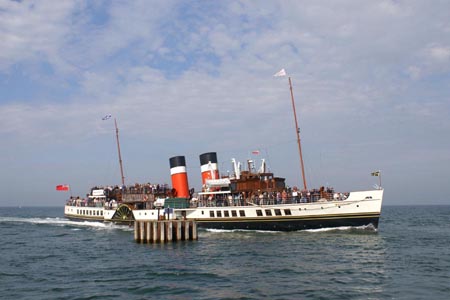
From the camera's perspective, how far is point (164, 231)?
3266 cm

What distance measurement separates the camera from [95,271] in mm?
22562

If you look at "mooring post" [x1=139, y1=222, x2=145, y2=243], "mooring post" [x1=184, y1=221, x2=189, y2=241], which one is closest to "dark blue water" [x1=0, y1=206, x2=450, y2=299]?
"mooring post" [x1=139, y1=222, x2=145, y2=243]

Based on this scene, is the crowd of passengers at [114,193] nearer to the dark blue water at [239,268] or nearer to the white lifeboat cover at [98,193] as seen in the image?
the white lifeboat cover at [98,193]

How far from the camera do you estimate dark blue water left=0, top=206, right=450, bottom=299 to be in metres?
17.7

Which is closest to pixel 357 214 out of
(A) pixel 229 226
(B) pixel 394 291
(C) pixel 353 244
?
(C) pixel 353 244

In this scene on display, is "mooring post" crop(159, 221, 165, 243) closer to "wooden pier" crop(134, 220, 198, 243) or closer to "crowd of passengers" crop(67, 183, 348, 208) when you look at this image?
"wooden pier" crop(134, 220, 198, 243)

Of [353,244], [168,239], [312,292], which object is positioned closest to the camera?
[312,292]

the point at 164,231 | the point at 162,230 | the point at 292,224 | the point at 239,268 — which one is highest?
the point at 162,230

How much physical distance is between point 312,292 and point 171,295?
566 cm

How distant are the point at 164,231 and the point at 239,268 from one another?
11.6m

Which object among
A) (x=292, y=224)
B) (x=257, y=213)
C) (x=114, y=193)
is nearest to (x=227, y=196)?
(x=257, y=213)

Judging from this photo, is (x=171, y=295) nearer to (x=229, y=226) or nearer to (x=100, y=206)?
(x=229, y=226)

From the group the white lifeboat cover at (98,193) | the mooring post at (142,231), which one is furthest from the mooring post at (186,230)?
the white lifeboat cover at (98,193)

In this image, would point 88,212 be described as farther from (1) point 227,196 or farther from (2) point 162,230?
(2) point 162,230
